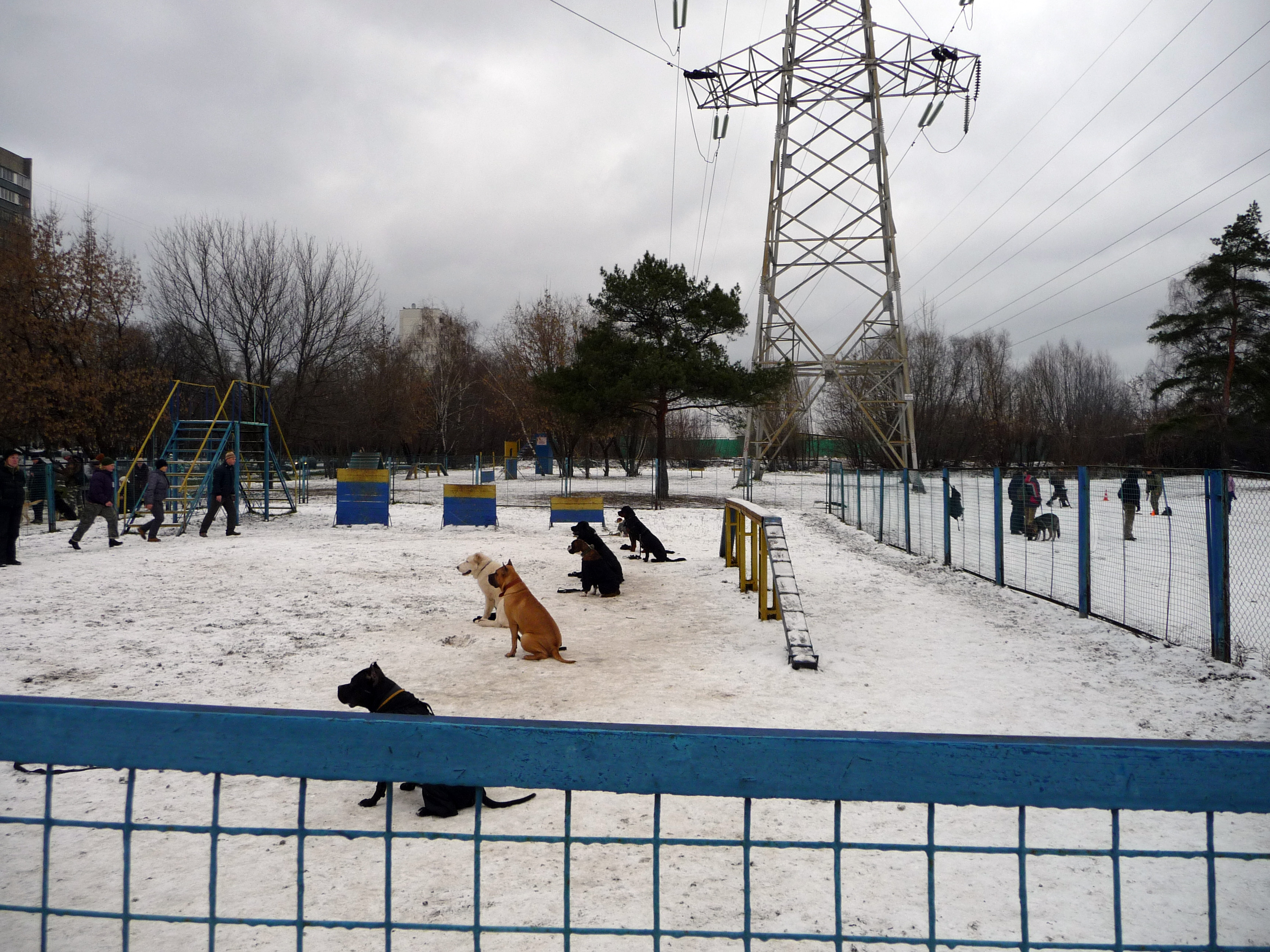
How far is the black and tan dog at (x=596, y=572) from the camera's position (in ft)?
34.2

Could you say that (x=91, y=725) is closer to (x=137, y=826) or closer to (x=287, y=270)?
(x=137, y=826)

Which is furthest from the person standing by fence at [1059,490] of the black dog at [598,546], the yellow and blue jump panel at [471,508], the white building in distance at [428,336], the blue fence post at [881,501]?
the white building in distance at [428,336]

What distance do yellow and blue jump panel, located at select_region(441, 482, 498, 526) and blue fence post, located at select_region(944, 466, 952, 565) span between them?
34.9 ft

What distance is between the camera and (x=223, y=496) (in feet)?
53.0

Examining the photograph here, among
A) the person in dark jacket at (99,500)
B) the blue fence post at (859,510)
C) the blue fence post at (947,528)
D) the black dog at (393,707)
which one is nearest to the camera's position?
the black dog at (393,707)

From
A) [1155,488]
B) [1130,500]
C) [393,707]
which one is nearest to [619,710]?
[393,707]

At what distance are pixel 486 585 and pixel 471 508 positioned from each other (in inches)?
442

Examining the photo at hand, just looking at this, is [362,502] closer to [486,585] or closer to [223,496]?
[223,496]

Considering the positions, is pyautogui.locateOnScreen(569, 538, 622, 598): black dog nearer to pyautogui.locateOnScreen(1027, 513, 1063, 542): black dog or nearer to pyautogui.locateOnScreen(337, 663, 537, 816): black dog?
pyautogui.locateOnScreen(337, 663, 537, 816): black dog

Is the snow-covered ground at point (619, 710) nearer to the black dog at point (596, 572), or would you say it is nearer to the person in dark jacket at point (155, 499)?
the black dog at point (596, 572)

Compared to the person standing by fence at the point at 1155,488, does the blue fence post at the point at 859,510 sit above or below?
below

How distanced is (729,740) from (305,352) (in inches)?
1575

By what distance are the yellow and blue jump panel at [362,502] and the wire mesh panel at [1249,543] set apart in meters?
16.7

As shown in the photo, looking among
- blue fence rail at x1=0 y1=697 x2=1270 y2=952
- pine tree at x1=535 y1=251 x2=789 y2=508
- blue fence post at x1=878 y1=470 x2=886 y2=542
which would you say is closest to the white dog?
blue fence rail at x1=0 y1=697 x2=1270 y2=952
